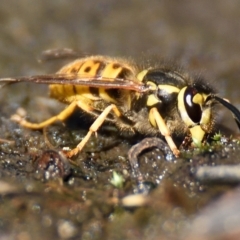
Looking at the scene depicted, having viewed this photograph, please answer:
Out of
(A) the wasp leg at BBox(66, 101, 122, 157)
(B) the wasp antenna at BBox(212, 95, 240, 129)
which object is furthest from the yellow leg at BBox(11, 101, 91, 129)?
(B) the wasp antenna at BBox(212, 95, 240, 129)

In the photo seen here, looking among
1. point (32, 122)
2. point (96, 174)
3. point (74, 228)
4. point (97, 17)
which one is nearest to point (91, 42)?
point (97, 17)

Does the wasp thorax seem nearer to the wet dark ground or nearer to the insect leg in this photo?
the wet dark ground

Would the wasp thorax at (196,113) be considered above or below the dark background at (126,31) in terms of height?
below

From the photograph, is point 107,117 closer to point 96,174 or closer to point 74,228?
point 96,174

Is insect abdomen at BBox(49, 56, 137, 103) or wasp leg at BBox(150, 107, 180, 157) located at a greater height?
insect abdomen at BBox(49, 56, 137, 103)

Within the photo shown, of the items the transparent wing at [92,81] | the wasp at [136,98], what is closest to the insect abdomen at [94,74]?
the wasp at [136,98]

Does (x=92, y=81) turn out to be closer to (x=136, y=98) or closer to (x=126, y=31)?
(x=136, y=98)

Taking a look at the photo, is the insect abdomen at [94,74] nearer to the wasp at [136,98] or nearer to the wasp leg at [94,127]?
the wasp at [136,98]
